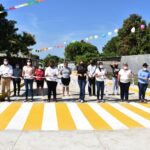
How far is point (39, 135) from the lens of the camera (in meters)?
9.62

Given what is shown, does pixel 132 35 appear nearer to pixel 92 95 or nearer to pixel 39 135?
pixel 92 95

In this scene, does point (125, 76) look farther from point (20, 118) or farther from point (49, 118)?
point (20, 118)

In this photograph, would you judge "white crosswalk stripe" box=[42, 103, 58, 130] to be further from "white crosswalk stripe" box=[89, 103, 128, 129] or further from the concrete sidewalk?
"white crosswalk stripe" box=[89, 103, 128, 129]

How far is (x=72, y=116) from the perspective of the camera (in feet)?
42.2

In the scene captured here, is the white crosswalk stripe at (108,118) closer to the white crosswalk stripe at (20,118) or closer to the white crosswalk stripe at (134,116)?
the white crosswalk stripe at (134,116)

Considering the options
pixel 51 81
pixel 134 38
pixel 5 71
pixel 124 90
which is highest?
pixel 134 38

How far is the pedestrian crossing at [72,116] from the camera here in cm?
1095

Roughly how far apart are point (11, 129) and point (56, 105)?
18.2 ft

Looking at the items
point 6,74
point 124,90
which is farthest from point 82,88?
point 6,74

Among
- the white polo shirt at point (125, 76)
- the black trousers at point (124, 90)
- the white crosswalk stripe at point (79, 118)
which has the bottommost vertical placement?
the white crosswalk stripe at point (79, 118)

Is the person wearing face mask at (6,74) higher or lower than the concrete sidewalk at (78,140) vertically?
higher

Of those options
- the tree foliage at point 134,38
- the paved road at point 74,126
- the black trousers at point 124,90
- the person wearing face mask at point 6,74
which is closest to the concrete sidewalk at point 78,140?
the paved road at point 74,126

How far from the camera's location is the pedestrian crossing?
11.0m

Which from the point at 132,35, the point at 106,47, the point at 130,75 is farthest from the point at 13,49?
the point at 106,47
